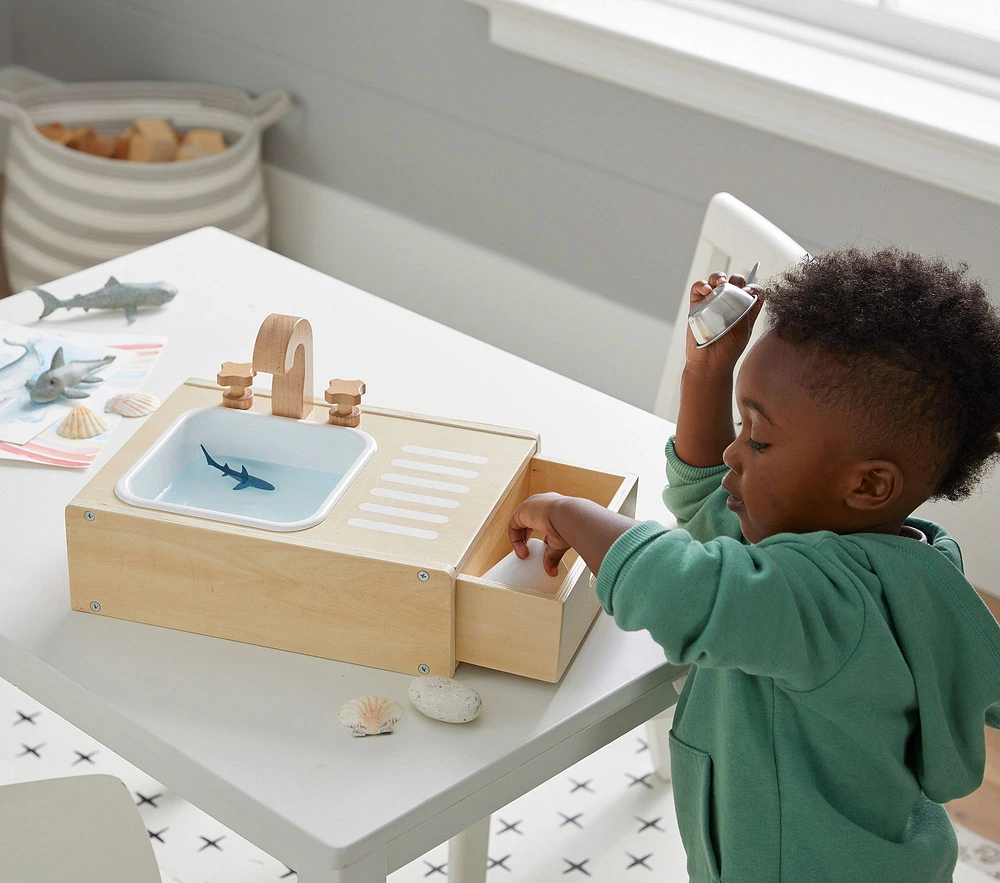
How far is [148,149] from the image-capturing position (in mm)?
2705

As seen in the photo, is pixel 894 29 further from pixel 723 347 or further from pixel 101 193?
pixel 101 193

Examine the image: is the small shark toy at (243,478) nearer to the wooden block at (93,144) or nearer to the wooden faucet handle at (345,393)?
the wooden faucet handle at (345,393)

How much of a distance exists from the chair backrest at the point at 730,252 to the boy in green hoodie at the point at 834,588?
1.46ft

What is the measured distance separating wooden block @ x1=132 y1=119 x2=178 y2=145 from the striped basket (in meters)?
0.10

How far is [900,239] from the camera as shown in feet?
6.41

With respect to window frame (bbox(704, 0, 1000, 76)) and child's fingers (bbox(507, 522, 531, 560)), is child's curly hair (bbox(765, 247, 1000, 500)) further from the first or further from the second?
window frame (bbox(704, 0, 1000, 76))

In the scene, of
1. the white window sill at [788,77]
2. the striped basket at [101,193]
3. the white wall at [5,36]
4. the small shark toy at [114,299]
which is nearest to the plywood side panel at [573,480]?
the small shark toy at [114,299]

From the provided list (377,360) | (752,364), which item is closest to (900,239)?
(377,360)

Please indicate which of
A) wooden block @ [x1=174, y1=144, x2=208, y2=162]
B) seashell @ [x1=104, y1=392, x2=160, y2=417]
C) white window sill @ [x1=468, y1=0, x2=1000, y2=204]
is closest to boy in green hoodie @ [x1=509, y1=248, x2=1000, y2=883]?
seashell @ [x1=104, y1=392, x2=160, y2=417]

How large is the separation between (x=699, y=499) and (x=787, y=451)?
0.22 m

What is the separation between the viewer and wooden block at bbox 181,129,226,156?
8.97 ft

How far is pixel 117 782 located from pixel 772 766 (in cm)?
59

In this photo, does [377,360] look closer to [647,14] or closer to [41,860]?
[41,860]

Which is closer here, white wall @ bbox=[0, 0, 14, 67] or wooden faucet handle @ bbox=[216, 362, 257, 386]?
wooden faucet handle @ bbox=[216, 362, 257, 386]
